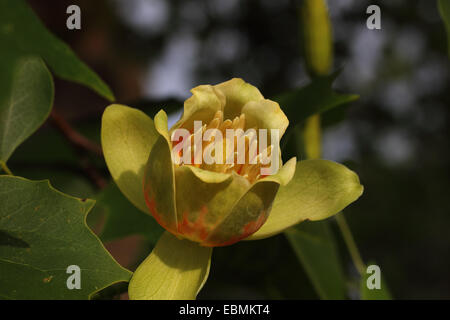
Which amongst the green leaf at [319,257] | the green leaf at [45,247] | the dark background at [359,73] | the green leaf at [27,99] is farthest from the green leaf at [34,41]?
the dark background at [359,73]

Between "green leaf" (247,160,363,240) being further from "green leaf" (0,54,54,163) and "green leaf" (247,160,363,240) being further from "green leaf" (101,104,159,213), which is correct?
"green leaf" (0,54,54,163)

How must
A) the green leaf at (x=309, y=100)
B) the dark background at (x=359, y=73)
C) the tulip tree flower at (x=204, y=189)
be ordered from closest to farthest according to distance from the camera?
1. the tulip tree flower at (x=204, y=189)
2. the green leaf at (x=309, y=100)
3. the dark background at (x=359, y=73)

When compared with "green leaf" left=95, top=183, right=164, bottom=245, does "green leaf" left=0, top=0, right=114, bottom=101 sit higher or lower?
higher

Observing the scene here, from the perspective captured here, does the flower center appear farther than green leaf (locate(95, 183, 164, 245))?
No

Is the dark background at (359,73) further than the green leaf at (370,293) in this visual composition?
Yes

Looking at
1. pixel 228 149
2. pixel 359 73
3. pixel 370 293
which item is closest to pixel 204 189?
pixel 228 149

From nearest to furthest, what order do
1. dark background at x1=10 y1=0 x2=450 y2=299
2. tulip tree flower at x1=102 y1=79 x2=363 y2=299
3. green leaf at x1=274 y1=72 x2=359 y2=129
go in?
tulip tree flower at x1=102 y1=79 x2=363 y2=299
green leaf at x1=274 y1=72 x2=359 y2=129
dark background at x1=10 y1=0 x2=450 y2=299

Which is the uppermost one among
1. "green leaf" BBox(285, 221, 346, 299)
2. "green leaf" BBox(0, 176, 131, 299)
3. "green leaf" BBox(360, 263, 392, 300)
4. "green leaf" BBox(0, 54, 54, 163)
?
"green leaf" BBox(0, 54, 54, 163)

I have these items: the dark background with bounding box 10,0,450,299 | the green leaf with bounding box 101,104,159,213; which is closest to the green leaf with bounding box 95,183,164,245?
the green leaf with bounding box 101,104,159,213

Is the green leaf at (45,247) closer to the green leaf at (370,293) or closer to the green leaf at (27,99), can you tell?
the green leaf at (27,99)
